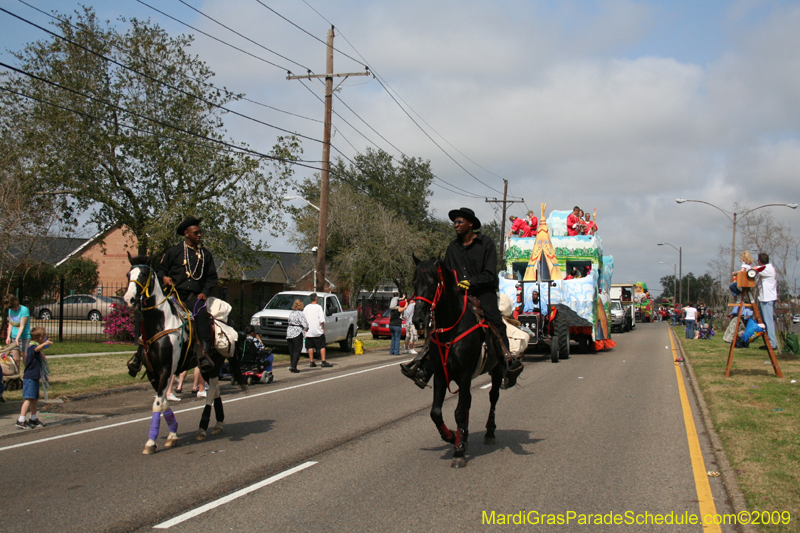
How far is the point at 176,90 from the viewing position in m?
22.4

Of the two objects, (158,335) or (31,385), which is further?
(31,385)

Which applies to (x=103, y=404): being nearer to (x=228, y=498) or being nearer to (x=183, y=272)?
(x=183, y=272)

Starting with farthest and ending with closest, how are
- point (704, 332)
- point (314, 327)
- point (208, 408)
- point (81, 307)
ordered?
point (81, 307)
point (704, 332)
point (314, 327)
point (208, 408)

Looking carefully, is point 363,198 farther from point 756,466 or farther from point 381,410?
point 756,466

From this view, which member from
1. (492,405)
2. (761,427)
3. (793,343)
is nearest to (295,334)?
(492,405)

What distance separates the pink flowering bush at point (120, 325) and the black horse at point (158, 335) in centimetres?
1539

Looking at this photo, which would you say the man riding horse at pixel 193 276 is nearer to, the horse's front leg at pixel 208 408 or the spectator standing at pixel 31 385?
the horse's front leg at pixel 208 408

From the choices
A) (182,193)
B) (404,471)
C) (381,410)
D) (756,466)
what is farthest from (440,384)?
(182,193)

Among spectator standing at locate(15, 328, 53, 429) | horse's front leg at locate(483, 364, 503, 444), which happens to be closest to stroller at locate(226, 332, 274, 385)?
spectator standing at locate(15, 328, 53, 429)

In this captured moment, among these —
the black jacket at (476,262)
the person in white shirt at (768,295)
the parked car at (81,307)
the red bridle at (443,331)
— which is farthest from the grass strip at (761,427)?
the parked car at (81,307)

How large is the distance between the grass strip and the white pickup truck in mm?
10716

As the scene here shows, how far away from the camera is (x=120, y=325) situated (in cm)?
2192

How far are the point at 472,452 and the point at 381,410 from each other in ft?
10.4

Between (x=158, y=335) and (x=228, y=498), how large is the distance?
2.44 meters
